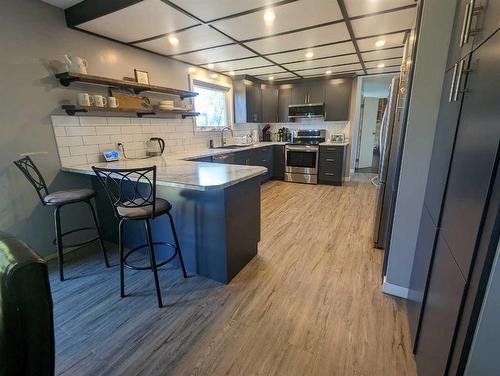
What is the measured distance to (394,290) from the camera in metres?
1.87

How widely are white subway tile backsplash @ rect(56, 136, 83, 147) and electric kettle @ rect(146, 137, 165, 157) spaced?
0.81 meters

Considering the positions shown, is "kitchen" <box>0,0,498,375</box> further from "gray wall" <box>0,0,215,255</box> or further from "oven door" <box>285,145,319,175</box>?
"oven door" <box>285,145,319,175</box>

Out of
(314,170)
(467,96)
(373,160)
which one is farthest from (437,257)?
(373,160)

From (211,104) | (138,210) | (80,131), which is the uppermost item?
(211,104)

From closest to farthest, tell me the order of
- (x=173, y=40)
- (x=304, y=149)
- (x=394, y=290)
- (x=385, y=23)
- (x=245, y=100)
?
(x=394, y=290) → (x=385, y=23) → (x=173, y=40) → (x=245, y=100) → (x=304, y=149)

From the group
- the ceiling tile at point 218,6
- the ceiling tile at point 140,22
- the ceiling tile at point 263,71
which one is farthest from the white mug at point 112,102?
the ceiling tile at point 263,71

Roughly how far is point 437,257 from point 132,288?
2.09 metres

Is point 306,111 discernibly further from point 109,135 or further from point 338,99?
point 109,135

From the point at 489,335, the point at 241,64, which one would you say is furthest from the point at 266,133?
the point at 489,335

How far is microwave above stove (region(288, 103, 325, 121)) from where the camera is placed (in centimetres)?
543

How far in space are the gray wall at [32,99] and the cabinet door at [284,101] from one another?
404 cm

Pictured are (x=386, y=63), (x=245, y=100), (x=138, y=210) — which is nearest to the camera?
→ (x=138, y=210)

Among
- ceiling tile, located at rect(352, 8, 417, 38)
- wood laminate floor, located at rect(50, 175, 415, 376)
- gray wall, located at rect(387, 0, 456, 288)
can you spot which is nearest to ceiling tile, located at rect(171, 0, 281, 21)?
ceiling tile, located at rect(352, 8, 417, 38)

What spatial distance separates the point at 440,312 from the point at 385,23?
2674mm
